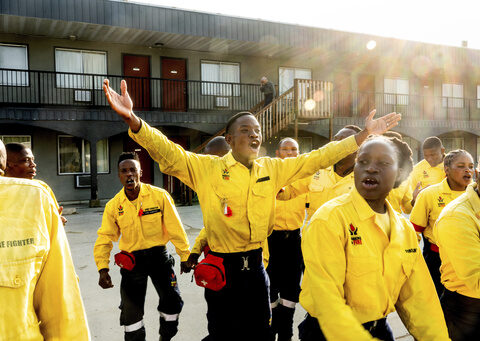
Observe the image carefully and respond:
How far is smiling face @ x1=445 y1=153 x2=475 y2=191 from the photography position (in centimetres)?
389

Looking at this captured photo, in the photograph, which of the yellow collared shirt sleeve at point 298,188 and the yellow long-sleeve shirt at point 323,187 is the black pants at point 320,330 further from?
the yellow collared shirt sleeve at point 298,188

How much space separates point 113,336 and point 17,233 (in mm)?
3018

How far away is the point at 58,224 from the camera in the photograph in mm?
1522

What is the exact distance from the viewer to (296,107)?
14281 millimetres

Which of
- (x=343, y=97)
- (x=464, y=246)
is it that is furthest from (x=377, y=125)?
(x=343, y=97)

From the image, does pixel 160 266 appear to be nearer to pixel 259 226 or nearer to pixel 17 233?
pixel 259 226

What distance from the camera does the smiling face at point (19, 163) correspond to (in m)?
3.69

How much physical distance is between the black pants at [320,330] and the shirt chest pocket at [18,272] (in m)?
1.38

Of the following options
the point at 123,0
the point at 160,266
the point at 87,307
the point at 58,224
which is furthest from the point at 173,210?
the point at 123,0

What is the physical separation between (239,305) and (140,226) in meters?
1.44

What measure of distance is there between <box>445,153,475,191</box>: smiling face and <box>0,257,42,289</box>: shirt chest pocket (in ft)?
13.1

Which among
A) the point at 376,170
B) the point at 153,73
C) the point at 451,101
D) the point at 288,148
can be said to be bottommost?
the point at 376,170

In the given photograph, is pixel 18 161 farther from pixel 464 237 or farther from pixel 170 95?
pixel 170 95

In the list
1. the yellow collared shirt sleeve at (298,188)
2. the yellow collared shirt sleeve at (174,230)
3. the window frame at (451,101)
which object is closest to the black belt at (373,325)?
the yellow collared shirt sleeve at (298,188)
